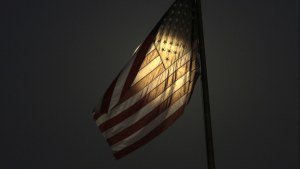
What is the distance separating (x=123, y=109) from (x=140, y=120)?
15 cm

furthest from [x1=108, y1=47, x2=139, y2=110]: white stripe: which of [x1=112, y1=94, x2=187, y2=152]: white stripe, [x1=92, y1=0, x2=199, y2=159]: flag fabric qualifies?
[x1=112, y1=94, x2=187, y2=152]: white stripe

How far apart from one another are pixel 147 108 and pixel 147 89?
136 mm

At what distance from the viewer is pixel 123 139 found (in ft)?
8.54

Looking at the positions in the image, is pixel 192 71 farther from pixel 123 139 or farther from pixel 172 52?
pixel 123 139

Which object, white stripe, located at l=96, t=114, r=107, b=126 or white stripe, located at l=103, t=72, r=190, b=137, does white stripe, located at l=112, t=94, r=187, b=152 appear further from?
white stripe, located at l=96, t=114, r=107, b=126

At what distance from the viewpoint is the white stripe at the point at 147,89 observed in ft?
8.48

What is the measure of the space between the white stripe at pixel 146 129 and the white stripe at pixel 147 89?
0.63ft

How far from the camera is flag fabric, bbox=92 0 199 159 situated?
258 centimetres

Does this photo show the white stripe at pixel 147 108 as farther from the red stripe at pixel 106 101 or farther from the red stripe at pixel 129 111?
the red stripe at pixel 106 101

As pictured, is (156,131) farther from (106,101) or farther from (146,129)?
(106,101)

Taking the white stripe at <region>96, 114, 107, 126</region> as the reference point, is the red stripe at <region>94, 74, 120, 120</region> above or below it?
above

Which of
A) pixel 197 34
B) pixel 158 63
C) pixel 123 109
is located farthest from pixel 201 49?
pixel 123 109

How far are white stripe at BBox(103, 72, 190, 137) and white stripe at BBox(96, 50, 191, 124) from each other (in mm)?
76

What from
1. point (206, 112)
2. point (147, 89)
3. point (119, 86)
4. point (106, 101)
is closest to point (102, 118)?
point (106, 101)
